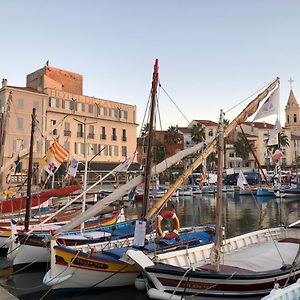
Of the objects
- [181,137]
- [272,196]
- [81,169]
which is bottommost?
[272,196]

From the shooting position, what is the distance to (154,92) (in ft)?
57.8

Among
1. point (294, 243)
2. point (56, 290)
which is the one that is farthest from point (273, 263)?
point (56, 290)

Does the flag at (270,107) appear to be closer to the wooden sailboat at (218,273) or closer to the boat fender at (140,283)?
the wooden sailboat at (218,273)

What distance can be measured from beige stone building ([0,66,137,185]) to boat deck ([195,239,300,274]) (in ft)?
143

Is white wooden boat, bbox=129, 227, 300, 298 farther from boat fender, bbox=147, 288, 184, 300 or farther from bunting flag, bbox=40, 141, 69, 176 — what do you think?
bunting flag, bbox=40, 141, 69, 176

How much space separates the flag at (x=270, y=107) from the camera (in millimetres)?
15180

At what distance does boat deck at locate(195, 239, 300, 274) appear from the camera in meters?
13.9

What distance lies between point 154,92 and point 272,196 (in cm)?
5693

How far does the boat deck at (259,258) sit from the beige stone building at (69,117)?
143 ft

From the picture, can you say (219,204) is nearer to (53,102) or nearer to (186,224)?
(186,224)

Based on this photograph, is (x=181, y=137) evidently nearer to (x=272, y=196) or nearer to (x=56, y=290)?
(x=272, y=196)

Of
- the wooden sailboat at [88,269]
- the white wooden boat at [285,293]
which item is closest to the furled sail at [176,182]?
the wooden sailboat at [88,269]

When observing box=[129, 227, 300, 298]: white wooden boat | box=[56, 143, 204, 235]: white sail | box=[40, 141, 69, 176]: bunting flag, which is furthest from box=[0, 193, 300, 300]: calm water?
box=[40, 141, 69, 176]: bunting flag

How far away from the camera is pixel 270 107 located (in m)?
15.3
